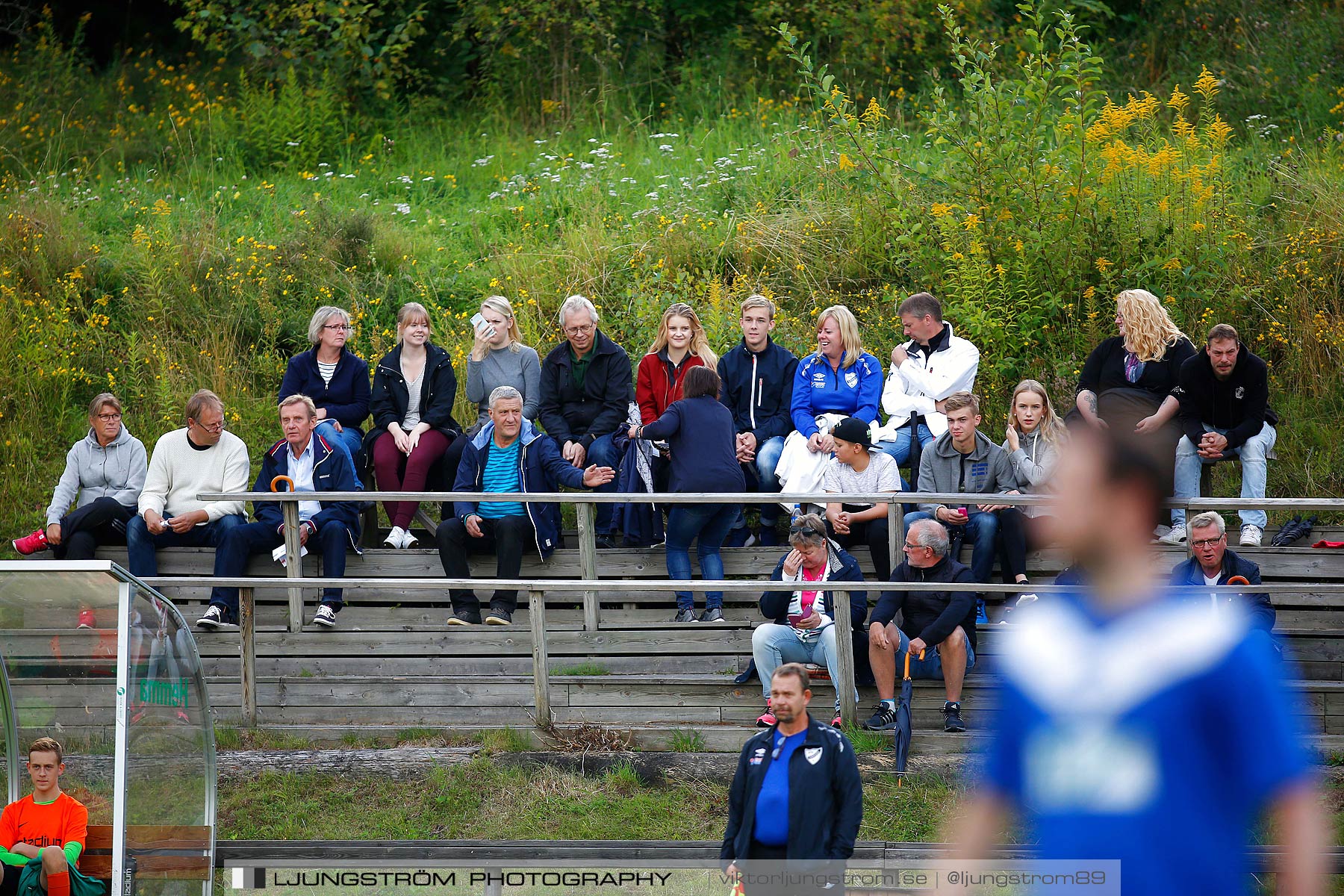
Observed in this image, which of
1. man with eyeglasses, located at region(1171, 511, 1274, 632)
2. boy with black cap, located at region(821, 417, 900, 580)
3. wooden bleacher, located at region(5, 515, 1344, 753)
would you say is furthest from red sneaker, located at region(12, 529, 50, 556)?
man with eyeglasses, located at region(1171, 511, 1274, 632)

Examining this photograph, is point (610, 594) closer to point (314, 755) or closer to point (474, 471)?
point (474, 471)

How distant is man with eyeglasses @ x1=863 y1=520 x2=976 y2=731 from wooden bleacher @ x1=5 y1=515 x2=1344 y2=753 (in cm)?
20

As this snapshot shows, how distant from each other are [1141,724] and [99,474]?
8941 mm

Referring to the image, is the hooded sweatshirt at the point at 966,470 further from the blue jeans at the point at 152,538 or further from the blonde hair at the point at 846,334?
the blue jeans at the point at 152,538

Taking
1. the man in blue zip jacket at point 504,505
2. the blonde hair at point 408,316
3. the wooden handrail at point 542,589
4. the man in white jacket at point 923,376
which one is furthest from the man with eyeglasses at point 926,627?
the blonde hair at point 408,316

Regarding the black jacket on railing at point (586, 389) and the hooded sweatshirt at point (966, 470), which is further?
the black jacket on railing at point (586, 389)

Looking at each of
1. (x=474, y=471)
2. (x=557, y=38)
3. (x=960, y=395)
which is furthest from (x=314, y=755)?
(x=557, y=38)

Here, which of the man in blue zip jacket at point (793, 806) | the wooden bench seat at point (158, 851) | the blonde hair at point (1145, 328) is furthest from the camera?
the blonde hair at point (1145, 328)

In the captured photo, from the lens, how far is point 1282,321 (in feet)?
38.7

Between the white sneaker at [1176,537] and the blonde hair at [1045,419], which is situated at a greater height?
the blonde hair at [1045,419]

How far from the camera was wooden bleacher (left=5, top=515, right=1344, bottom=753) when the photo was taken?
26.7ft

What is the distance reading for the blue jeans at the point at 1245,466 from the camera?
30.8 feet

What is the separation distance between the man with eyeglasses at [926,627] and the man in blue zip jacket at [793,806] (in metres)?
2.11

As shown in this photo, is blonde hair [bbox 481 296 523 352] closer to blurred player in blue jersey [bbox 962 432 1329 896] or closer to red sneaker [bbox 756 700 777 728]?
red sneaker [bbox 756 700 777 728]
